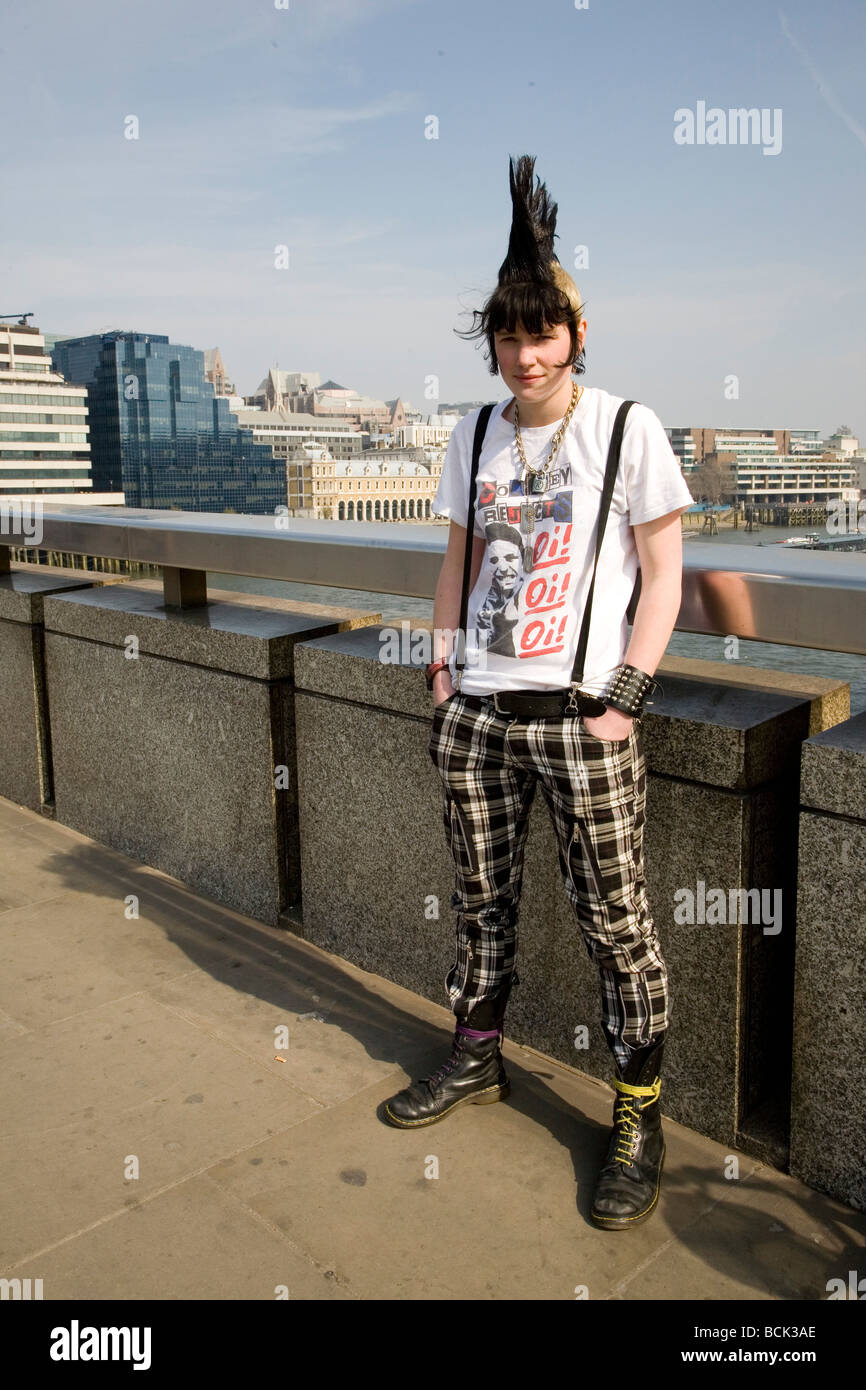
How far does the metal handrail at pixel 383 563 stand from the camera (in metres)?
2.31

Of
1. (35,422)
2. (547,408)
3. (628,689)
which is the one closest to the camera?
(628,689)

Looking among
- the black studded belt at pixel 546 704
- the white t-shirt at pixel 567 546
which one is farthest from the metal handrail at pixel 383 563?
the black studded belt at pixel 546 704

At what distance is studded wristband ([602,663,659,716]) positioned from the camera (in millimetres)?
2215

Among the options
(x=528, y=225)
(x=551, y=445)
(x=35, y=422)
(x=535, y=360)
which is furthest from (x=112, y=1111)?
(x=35, y=422)

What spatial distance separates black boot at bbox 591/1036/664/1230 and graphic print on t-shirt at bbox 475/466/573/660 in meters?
0.89

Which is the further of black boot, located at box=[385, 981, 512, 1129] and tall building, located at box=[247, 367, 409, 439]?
tall building, located at box=[247, 367, 409, 439]

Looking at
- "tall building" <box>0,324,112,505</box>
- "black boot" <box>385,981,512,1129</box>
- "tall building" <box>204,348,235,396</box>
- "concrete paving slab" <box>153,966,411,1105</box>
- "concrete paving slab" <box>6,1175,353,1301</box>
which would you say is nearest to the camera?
"concrete paving slab" <box>6,1175,353,1301</box>

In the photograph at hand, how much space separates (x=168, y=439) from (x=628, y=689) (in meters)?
131

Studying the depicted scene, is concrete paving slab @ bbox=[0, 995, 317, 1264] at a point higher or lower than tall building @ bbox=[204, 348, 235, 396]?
lower

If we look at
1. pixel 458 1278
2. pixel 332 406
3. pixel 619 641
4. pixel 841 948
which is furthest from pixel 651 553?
pixel 332 406

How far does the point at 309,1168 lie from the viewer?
2555 millimetres

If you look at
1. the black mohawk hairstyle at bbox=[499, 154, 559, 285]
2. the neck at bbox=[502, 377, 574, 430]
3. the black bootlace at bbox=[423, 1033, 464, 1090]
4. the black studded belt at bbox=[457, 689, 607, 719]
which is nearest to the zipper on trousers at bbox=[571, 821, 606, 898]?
the black studded belt at bbox=[457, 689, 607, 719]

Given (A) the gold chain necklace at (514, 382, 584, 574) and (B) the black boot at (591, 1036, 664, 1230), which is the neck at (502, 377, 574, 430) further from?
(B) the black boot at (591, 1036, 664, 1230)

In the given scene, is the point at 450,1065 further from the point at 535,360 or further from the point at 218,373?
the point at 218,373
